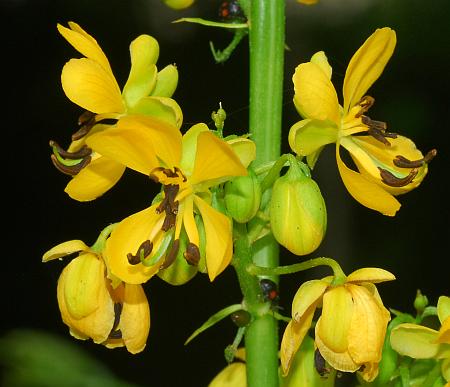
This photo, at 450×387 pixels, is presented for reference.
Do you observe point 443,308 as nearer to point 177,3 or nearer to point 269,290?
point 269,290

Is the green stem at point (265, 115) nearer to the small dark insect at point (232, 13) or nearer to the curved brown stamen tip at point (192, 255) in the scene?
the small dark insect at point (232, 13)

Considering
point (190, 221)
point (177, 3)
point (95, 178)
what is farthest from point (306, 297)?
point (177, 3)

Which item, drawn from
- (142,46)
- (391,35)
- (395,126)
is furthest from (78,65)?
(395,126)

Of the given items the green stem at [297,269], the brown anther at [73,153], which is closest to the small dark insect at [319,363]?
the green stem at [297,269]

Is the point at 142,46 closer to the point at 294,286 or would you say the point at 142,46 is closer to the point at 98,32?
the point at 294,286

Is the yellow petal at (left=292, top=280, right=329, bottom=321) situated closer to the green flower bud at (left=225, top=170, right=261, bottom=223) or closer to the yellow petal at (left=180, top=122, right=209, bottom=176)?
the green flower bud at (left=225, top=170, right=261, bottom=223)
